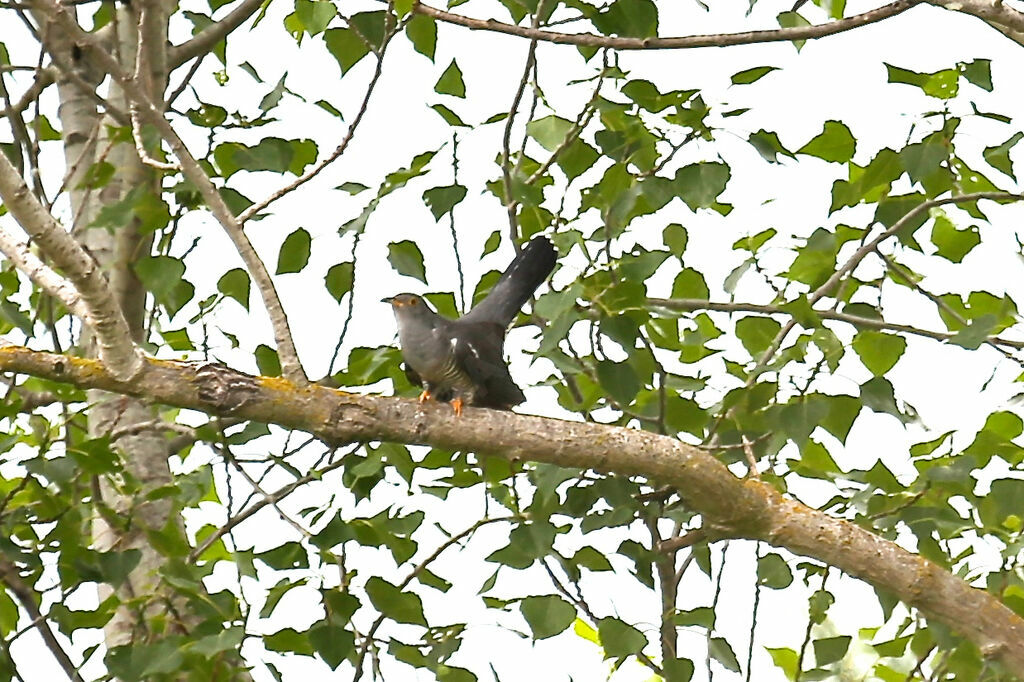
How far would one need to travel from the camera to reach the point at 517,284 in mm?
A: 2836

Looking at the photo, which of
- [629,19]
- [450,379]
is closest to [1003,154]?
[629,19]

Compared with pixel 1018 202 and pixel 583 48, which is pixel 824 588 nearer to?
pixel 1018 202

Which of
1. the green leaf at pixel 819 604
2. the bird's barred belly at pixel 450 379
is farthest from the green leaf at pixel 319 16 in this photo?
the green leaf at pixel 819 604

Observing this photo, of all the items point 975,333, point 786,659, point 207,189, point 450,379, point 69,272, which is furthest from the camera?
point 786,659

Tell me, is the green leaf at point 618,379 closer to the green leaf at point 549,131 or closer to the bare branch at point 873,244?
the bare branch at point 873,244

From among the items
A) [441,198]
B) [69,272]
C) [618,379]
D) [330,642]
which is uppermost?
[441,198]

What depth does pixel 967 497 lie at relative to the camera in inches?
100

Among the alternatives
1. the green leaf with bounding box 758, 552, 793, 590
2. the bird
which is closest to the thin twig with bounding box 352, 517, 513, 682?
the bird

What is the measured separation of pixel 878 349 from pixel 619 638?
0.74m

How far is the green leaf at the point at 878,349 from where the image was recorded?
238cm

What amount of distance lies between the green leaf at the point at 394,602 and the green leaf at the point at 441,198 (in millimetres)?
720

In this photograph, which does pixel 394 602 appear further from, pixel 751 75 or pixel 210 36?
pixel 210 36

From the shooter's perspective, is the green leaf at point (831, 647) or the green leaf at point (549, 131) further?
the green leaf at point (831, 647)

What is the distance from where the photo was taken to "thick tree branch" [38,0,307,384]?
2.04m
